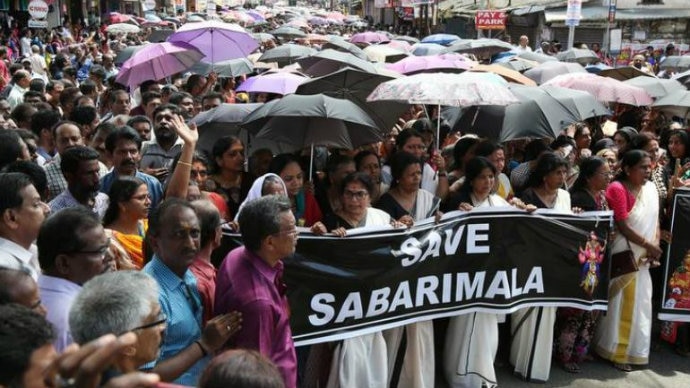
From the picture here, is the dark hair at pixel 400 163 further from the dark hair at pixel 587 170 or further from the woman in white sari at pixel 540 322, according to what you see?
the dark hair at pixel 587 170

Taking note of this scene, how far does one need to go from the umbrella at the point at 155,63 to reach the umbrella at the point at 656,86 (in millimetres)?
5694

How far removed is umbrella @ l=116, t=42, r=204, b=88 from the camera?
924 centimetres

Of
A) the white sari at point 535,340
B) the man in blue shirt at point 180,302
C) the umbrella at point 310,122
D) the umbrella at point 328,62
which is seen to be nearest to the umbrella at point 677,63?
the umbrella at point 328,62

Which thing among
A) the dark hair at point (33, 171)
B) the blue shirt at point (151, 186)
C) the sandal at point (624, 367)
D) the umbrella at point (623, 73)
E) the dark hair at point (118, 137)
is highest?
the umbrella at point (623, 73)

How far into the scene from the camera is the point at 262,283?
3.34 meters

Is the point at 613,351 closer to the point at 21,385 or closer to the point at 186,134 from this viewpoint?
the point at 186,134

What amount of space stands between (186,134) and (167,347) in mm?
1872

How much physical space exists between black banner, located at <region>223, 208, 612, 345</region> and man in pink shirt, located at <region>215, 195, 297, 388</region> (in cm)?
100

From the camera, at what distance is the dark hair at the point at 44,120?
21.6 ft

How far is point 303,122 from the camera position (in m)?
6.04

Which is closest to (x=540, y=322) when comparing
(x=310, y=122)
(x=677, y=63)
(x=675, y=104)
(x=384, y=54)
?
(x=310, y=122)

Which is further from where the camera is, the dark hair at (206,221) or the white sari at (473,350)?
the white sari at (473,350)

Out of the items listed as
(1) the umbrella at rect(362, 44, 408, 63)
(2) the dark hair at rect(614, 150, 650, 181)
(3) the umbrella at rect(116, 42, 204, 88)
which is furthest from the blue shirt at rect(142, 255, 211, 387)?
(1) the umbrella at rect(362, 44, 408, 63)

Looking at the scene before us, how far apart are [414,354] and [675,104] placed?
5.22 meters
